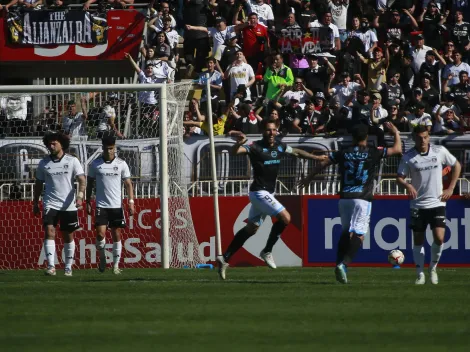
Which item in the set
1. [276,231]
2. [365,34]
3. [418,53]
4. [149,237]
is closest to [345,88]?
[365,34]

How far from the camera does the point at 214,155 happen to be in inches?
789

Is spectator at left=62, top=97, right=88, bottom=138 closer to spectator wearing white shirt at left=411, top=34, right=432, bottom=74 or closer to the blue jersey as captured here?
the blue jersey

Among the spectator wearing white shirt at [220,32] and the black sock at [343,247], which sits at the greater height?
the spectator wearing white shirt at [220,32]

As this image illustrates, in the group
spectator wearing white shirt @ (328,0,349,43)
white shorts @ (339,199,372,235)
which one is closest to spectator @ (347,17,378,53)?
spectator wearing white shirt @ (328,0,349,43)

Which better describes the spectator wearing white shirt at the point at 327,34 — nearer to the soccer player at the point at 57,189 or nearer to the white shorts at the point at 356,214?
the soccer player at the point at 57,189

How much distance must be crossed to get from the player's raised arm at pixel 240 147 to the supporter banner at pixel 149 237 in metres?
5.25

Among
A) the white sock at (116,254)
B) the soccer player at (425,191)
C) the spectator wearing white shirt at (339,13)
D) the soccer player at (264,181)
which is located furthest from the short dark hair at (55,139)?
the spectator wearing white shirt at (339,13)

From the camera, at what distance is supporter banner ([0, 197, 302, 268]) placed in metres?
20.9

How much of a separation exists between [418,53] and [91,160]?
10.1 m

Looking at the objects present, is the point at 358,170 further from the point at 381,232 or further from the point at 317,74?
the point at 317,74

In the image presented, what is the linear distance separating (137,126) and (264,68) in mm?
6516

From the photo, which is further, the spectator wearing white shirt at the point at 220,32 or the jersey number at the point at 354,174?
the spectator wearing white shirt at the point at 220,32

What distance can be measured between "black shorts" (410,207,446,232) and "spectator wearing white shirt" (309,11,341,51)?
12772mm

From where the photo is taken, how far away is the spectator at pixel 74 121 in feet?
67.9
